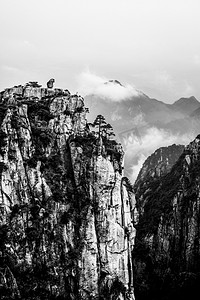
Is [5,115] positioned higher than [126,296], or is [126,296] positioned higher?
[5,115]

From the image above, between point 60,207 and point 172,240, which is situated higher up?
point 60,207

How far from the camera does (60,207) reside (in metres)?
48.1

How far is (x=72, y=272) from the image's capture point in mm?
46844

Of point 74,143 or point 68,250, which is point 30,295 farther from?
point 74,143

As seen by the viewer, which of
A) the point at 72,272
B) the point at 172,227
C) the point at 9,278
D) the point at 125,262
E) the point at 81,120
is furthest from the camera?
the point at 172,227

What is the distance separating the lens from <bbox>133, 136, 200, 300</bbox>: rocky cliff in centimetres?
6744

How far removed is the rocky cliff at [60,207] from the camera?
146 ft

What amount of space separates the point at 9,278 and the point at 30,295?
12.9ft

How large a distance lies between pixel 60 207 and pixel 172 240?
37524 millimetres

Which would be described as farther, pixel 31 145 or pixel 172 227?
pixel 172 227

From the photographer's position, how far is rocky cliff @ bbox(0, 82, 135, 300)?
1752 inches

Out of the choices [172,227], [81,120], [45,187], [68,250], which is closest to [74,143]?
[81,120]

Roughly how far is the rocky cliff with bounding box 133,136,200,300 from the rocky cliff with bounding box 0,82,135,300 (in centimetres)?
1973

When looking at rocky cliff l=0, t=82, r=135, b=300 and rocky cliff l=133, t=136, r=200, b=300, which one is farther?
rocky cliff l=133, t=136, r=200, b=300
